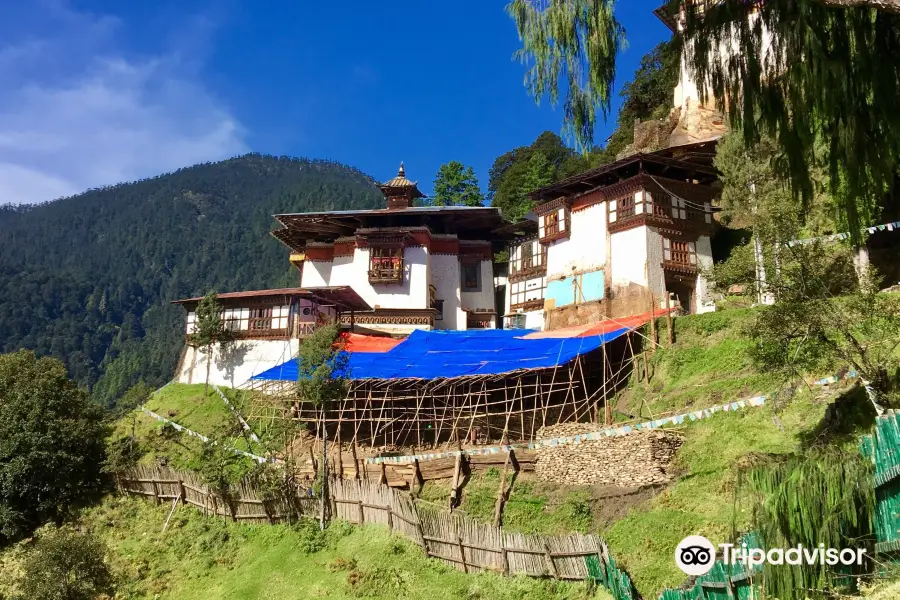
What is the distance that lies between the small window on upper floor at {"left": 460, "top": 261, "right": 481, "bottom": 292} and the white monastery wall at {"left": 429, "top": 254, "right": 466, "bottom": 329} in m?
1.13

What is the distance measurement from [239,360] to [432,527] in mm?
22706

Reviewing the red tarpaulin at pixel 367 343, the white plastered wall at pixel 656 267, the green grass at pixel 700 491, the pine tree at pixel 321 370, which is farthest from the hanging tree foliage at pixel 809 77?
the red tarpaulin at pixel 367 343

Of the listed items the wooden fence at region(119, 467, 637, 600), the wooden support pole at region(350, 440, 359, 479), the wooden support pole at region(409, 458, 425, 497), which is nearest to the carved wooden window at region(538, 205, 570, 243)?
the wooden support pole at region(350, 440, 359, 479)

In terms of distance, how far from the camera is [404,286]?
139 feet

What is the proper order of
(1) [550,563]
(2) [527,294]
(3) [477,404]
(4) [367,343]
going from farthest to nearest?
(2) [527,294]
(4) [367,343]
(3) [477,404]
(1) [550,563]

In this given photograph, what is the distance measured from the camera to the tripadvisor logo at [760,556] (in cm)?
988

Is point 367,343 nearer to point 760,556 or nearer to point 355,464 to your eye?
point 355,464

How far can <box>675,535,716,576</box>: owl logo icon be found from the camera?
12156mm

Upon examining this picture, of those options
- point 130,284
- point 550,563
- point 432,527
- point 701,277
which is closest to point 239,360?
point 432,527

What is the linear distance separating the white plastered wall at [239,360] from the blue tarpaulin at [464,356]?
20.3 ft

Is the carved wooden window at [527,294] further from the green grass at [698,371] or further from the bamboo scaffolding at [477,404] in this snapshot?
the green grass at [698,371]

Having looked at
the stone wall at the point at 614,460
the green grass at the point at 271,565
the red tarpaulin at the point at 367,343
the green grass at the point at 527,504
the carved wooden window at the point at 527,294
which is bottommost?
the green grass at the point at 271,565

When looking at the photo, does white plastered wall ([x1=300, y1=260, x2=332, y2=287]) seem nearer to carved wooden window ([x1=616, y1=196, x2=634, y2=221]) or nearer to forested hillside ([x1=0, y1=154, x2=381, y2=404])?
carved wooden window ([x1=616, y1=196, x2=634, y2=221])

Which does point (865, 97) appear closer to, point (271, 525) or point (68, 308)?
point (271, 525)
